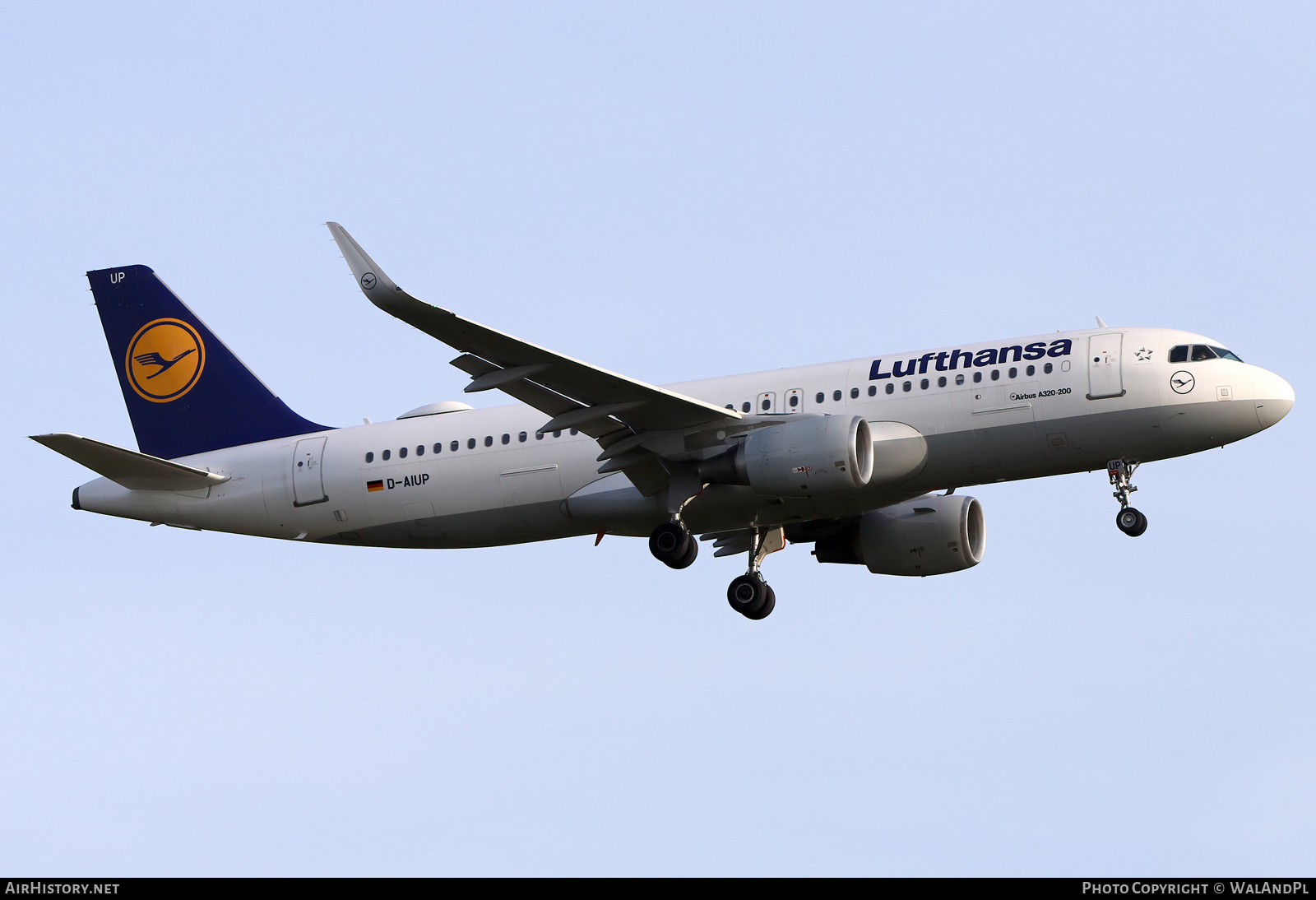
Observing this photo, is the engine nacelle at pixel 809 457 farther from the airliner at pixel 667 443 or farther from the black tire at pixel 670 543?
the black tire at pixel 670 543

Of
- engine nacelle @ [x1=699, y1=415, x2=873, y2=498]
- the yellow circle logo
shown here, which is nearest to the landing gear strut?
engine nacelle @ [x1=699, y1=415, x2=873, y2=498]

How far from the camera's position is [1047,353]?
1319 inches

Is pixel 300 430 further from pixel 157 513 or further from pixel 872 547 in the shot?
pixel 872 547

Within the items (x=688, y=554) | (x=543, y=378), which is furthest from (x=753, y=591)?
(x=543, y=378)

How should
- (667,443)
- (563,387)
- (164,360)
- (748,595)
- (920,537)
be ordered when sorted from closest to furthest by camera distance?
(563,387) → (667,443) → (748,595) → (920,537) → (164,360)

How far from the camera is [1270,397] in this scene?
1291 inches

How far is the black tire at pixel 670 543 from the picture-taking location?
3422cm

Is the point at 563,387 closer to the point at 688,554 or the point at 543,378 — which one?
the point at 543,378

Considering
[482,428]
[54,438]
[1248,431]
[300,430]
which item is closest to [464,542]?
[482,428]

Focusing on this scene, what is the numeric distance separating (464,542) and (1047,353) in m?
13.3

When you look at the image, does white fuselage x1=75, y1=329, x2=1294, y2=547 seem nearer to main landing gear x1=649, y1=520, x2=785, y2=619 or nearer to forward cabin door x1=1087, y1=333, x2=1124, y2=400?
forward cabin door x1=1087, y1=333, x2=1124, y2=400

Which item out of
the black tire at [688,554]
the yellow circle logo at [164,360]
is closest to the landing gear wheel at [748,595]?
the black tire at [688,554]

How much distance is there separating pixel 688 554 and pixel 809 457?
367 cm

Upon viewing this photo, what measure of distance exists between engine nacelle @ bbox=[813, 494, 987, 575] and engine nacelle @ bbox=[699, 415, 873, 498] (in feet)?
19.2
